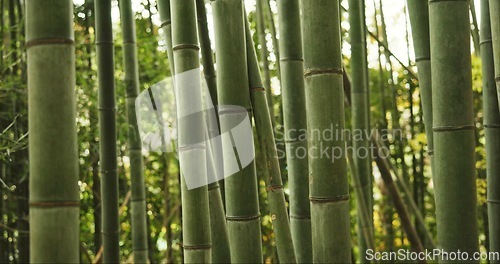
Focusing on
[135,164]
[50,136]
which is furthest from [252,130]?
[135,164]

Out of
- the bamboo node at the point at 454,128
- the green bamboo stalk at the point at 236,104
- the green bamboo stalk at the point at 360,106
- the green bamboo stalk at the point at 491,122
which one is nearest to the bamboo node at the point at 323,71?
the green bamboo stalk at the point at 236,104

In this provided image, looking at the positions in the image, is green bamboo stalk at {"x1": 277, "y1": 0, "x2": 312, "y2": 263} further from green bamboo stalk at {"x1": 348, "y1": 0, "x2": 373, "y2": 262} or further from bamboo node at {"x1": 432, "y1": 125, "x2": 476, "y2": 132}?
bamboo node at {"x1": 432, "y1": 125, "x2": 476, "y2": 132}

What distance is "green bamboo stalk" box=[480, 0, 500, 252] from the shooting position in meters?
2.00

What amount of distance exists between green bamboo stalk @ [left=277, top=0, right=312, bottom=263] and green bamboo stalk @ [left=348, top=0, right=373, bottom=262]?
18.3 inches

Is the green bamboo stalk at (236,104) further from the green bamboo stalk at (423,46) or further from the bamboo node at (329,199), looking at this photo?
the green bamboo stalk at (423,46)

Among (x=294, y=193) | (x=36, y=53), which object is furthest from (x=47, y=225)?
(x=294, y=193)

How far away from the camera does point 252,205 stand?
1.51 meters

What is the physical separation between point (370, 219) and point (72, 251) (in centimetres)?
189

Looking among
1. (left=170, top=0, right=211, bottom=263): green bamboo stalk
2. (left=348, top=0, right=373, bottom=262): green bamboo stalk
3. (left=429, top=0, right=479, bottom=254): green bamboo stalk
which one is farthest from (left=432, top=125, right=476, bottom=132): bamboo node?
(left=348, top=0, right=373, bottom=262): green bamboo stalk

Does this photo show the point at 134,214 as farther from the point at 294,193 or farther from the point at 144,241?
the point at 294,193

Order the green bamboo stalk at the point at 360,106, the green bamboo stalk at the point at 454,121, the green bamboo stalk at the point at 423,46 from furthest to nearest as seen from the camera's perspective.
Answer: the green bamboo stalk at the point at 360,106
the green bamboo stalk at the point at 423,46
the green bamboo stalk at the point at 454,121

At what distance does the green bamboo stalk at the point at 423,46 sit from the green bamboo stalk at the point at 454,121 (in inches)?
12.5

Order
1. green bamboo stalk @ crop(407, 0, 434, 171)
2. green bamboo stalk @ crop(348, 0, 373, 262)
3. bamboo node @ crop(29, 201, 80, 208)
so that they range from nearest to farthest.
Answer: bamboo node @ crop(29, 201, 80, 208) < green bamboo stalk @ crop(407, 0, 434, 171) < green bamboo stalk @ crop(348, 0, 373, 262)

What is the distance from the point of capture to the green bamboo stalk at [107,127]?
7.27 feet
